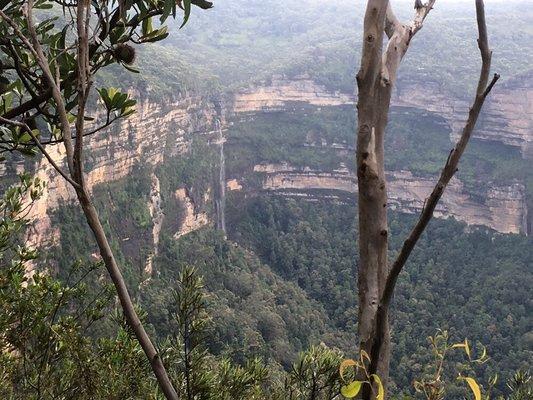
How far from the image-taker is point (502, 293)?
67.2 feet

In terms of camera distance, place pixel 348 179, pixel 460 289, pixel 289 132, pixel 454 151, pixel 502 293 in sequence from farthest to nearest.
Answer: pixel 289 132 < pixel 348 179 < pixel 460 289 < pixel 502 293 < pixel 454 151

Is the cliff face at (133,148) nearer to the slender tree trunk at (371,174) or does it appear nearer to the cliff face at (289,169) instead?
the cliff face at (289,169)

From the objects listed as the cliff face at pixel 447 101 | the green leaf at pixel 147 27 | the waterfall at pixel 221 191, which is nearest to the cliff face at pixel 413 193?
the waterfall at pixel 221 191

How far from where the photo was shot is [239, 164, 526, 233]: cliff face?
89.3ft

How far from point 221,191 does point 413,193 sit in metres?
11.5

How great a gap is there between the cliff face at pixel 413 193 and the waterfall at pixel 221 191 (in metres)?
1.17

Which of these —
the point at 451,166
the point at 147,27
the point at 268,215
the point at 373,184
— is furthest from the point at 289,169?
the point at 451,166

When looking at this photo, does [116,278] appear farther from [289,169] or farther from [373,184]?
[289,169]

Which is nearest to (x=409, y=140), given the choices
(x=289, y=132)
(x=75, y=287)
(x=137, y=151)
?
(x=289, y=132)

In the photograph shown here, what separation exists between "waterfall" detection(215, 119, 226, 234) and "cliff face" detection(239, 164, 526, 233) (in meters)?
1.17

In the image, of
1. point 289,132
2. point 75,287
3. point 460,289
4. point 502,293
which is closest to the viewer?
point 75,287

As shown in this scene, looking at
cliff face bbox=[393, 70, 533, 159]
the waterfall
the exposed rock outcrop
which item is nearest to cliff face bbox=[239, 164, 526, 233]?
the waterfall

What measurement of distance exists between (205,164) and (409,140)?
45.9 feet

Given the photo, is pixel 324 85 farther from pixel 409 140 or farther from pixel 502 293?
pixel 502 293
